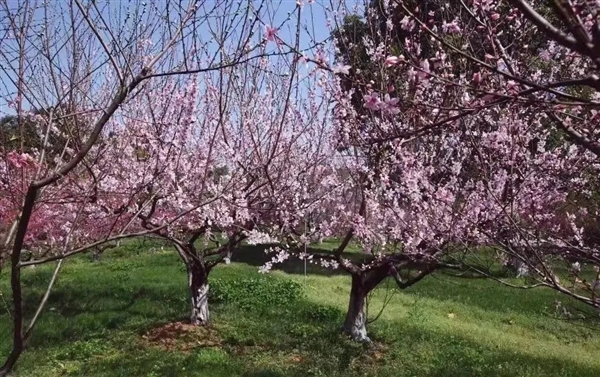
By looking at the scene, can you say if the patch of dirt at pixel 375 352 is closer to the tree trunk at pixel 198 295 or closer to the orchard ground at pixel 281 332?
the orchard ground at pixel 281 332

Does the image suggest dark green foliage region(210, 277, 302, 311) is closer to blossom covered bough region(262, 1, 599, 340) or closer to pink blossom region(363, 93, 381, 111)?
blossom covered bough region(262, 1, 599, 340)

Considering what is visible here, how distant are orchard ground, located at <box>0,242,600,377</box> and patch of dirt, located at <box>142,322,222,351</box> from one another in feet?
0.06

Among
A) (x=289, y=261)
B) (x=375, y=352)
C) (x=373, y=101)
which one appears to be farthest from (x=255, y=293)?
(x=373, y=101)

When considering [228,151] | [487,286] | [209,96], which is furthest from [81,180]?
[487,286]

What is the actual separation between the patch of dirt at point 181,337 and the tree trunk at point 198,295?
15 centimetres

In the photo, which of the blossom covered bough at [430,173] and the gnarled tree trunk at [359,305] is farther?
the gnarled tree trunk at [359,305]

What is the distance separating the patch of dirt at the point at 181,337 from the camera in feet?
28.4

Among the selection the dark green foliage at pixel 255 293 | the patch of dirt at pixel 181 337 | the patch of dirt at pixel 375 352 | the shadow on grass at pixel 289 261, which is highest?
the shadow on grass at pixel 289 261

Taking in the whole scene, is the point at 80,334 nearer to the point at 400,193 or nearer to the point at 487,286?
the point at 400,193

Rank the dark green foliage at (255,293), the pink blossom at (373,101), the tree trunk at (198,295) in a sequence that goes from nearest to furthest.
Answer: the pink blossom at (373,101) < the tree trunk at (198,295) < the dark green foliage at (255,293)

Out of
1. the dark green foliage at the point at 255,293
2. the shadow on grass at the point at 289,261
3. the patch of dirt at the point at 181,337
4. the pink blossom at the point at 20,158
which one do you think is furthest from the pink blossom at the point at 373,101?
the shadow on grass at the point at 289,261

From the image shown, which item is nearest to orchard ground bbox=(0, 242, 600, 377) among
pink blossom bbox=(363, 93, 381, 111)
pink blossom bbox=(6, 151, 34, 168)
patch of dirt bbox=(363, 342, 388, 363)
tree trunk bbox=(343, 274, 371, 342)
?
patch of dirt bbox=(363, 342, 388, 363)

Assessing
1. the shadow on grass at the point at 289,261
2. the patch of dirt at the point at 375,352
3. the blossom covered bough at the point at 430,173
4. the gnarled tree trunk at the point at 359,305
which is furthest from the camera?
the shadow on grass at the point at 289,261

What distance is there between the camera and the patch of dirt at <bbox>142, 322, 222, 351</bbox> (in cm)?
866
